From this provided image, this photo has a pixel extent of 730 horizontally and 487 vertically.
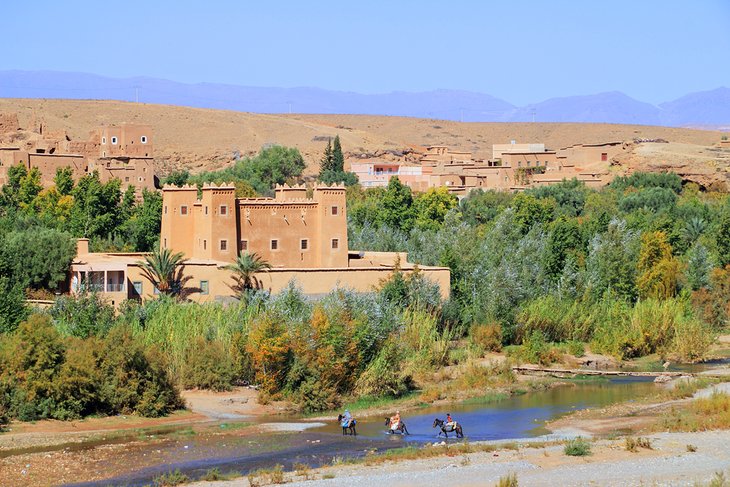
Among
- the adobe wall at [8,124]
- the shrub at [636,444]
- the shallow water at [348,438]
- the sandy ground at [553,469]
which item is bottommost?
the shallow water at [348,438]

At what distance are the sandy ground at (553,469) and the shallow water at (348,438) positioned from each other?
195cm

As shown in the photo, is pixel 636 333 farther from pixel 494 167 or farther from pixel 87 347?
pixel 494 167

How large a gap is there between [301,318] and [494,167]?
4577 cm

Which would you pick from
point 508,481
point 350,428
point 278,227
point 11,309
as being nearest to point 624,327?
point 278,227

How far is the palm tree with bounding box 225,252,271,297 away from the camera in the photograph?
1601 inches

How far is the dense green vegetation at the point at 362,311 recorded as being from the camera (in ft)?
107

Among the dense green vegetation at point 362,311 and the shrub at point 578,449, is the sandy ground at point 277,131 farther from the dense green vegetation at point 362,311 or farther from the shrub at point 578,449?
the shrub at point 578,449

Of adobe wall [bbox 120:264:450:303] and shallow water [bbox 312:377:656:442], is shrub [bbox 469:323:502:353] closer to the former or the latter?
adobe wall [bbox 120:264:450:303]

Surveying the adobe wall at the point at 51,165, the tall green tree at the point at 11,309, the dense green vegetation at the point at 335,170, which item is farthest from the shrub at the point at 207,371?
the dense green vegetation at the point at 335,170

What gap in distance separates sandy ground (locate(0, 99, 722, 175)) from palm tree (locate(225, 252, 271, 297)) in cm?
5181

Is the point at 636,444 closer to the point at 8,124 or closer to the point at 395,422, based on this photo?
the point at 395,422

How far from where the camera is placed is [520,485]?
80.2ft

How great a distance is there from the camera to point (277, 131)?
113375mm

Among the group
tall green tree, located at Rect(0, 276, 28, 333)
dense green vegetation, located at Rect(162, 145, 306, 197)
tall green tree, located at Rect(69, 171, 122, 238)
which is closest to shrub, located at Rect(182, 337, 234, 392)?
tall green tree, located at Rect(0, 276, 28, 333)
